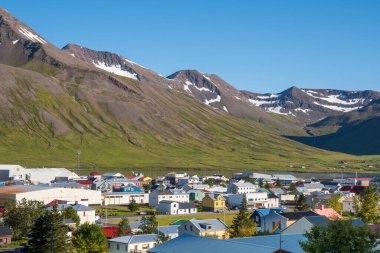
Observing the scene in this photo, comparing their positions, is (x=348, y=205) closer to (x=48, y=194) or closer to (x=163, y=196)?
(x=163, y=196)

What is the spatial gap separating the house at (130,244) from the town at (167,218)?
0.09m

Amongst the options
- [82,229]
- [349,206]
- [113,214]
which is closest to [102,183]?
[113,214]

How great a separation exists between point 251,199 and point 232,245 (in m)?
73.6

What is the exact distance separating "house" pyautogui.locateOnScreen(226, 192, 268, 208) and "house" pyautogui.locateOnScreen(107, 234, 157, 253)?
53171mm

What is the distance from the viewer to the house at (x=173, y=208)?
95.5 metres

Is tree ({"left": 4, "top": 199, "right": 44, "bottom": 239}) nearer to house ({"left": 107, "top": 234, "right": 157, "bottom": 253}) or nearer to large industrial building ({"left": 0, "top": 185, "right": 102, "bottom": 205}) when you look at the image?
house ({"left": 107, "top": 234, "right": 157, "bottom": 253})

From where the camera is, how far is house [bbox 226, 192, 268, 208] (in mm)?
108344

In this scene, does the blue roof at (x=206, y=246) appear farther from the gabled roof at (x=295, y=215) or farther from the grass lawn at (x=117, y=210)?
the grass lawn at (x=117, y=210)

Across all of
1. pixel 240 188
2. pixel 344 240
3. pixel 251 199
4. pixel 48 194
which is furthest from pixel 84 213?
pixel 240 188

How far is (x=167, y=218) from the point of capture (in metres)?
87.8

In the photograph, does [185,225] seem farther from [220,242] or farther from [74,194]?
[74,194]

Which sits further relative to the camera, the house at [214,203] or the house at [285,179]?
the house at [285,179]

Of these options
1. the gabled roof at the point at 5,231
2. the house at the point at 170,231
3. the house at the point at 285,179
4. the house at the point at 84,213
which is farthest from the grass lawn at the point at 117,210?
the house at the point at 285,179

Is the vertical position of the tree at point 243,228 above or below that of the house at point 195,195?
below
